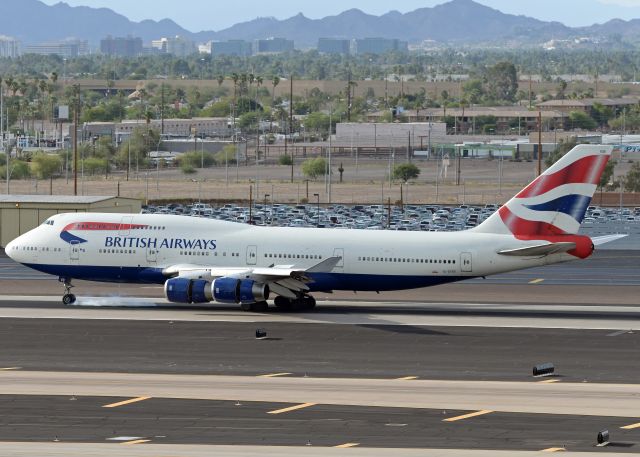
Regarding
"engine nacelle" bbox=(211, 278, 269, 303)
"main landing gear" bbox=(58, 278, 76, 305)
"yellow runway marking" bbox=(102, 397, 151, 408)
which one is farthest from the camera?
"main landing gear" bbox=(58, 278, 76, 305)

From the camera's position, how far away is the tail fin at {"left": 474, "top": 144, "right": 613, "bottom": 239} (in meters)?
61.4

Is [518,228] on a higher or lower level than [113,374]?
higher

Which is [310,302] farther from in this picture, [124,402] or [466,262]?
[124,402]

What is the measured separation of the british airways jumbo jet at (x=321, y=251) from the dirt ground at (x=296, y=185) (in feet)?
216

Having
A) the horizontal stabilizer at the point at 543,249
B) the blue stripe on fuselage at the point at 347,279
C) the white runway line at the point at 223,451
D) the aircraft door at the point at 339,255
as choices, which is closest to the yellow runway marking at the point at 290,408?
the white runway line at the point at 223,451

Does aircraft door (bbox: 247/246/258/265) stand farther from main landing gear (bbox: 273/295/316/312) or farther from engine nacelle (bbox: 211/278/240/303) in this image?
engine nacelle (bbox: 211/278/240/303)

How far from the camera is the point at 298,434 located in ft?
125

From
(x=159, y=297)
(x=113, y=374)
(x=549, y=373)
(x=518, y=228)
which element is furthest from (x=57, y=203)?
(x=549, y=373)

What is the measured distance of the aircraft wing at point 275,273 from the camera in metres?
60.8

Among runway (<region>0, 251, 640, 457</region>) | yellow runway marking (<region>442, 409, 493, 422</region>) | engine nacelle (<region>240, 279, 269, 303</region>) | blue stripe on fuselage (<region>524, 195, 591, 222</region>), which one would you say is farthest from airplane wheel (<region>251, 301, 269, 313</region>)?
yellow runway marking (<region>442, 409, 493, 422</region>)

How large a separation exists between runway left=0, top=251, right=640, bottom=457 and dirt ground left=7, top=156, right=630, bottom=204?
69848mm

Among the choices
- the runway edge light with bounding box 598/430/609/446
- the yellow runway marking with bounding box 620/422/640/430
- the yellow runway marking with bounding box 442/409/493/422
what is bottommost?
the yellow runway marking with bounding box 442/409/493/422

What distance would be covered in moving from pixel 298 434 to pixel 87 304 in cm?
2884

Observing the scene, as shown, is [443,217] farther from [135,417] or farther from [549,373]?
[135,417]
